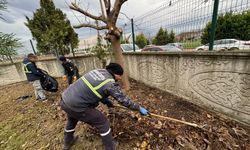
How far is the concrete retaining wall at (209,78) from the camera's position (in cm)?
249

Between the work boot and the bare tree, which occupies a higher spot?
the bare tree

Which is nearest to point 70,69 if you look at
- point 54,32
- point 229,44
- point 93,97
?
point 54,32

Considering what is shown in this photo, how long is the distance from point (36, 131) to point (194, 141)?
11.2 feet

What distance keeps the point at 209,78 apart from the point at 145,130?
5.57 ft

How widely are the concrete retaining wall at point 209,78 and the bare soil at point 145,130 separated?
0.23 m

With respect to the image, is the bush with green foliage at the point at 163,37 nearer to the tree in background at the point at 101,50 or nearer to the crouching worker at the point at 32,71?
the tree in background at the point at 101,50

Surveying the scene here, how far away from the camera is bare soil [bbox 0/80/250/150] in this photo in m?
2.43

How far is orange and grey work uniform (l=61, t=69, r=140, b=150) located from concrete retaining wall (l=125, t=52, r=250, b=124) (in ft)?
5.99

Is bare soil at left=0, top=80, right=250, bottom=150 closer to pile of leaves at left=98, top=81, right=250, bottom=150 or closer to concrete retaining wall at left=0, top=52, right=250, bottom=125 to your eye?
pile of leaves at left=98, top=81, right=250, bottom=150

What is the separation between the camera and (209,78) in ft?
9.66

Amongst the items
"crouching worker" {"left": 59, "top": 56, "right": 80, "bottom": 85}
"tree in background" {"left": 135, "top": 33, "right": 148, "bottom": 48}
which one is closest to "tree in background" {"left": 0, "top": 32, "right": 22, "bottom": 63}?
"crouching worker" {"left": 59, "top": 56, "right": 80, "bottom": 85}

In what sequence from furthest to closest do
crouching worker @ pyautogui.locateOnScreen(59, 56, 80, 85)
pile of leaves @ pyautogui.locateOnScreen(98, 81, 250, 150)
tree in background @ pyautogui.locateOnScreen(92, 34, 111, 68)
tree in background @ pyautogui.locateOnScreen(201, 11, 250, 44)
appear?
tree in background @ pyautogui.locateOnScreen(92, 34, 111, 68), crouching worker @ pyautogui.locateOnScreen(59, 56, 80, 85), tree in background @ pyautogui.locateOnScreen(201, 11, 250, 44), pile of leaves @ pyautogui.locateOnScreen(98, 81, 250, 150)

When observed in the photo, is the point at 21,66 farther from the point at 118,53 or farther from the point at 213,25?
the point at 213,25

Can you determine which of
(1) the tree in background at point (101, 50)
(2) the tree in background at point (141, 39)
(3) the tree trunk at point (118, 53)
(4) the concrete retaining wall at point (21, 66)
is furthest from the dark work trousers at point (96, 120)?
(4) the concrete retaining wall at point (21, 66)
